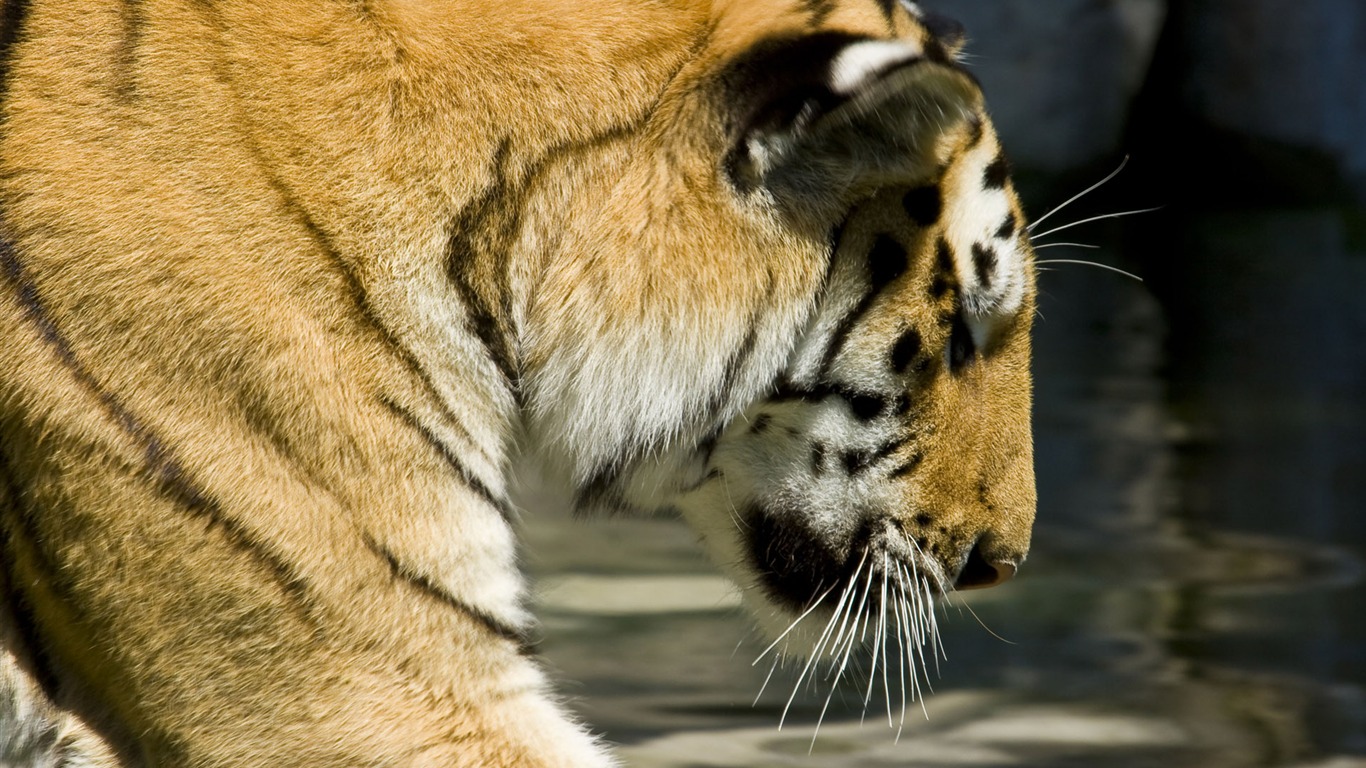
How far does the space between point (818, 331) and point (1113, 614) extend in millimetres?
1660

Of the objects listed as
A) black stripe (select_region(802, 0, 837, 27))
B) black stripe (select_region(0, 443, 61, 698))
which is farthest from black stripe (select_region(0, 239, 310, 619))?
black stripe (select_region(802, 0, 837, 27))

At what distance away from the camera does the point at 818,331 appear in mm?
1822

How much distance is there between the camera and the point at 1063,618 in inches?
127

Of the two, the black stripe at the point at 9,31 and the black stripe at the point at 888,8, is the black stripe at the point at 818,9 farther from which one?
the black stripe at the point at 9,31

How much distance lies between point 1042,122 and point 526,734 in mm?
7747

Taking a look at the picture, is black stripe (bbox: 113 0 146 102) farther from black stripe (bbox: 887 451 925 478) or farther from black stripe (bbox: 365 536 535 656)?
black stripe (bbox: 887 451 925 478)

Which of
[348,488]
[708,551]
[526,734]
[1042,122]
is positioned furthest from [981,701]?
[1042,122]

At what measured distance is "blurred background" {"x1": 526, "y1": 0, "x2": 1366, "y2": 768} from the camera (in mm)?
2662

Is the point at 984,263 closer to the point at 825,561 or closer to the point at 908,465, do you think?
the point at 908,465

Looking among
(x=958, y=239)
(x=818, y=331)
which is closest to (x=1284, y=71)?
(x=958, y=239)

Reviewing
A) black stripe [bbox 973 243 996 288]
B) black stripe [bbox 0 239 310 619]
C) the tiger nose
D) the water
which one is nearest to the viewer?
black stripe [bbox 0 239 310 619]

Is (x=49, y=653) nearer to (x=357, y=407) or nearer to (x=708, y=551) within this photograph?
(x=357, y=407)

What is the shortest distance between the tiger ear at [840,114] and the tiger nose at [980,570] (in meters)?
0.51

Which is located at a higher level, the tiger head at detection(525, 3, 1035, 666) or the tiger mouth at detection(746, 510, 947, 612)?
the tiger head at detection(525, 3, 1035, 666)
